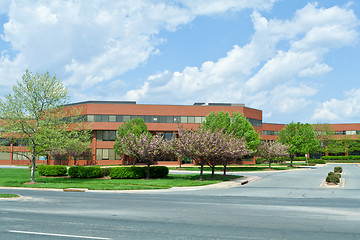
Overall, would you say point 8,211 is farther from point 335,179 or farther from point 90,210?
point 335,179

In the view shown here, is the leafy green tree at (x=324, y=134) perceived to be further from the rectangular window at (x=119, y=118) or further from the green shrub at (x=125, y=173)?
the green shrub at (x=125, y=173)

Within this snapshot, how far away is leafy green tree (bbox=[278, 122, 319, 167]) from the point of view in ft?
196

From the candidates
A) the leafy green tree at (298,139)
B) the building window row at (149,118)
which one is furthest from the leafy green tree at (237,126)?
the building window row at (149,118)

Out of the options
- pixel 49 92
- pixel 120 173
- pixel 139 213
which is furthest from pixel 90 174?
pixel 139 213

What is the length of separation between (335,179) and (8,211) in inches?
920

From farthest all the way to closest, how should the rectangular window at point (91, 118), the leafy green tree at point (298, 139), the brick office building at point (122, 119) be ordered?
the rectangular window at point (91, 118) < the brick office building at point (122, 119) < the leafy green tree at point (298, 139)

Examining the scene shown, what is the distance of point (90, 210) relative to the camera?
547 inches

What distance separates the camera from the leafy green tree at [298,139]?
196ft

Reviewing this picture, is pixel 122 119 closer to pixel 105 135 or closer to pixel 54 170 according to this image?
pixel 105 135

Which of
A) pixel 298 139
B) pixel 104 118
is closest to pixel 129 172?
pixel 104 118

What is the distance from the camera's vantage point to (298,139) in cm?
6066

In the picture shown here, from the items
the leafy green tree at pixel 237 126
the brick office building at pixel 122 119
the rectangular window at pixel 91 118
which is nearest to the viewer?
the leafy green tree at pixel 237 126

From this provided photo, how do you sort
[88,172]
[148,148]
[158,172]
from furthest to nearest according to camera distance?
[158,172]
[88,172]
[148,148]

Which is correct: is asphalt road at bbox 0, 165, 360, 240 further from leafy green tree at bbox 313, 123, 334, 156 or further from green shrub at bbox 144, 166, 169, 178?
leafy green tree at bbox 313, 123, 334, 156
